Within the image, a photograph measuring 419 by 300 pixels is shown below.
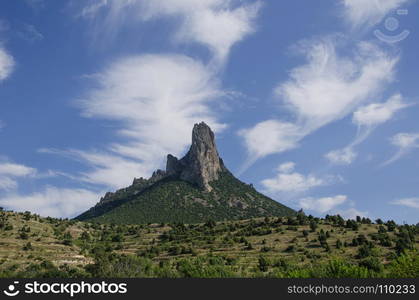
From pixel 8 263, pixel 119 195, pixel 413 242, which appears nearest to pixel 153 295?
pixel 8 263

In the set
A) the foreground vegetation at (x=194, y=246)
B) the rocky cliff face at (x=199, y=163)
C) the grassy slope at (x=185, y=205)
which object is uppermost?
the rocky cliff face at (x=199, y=163)

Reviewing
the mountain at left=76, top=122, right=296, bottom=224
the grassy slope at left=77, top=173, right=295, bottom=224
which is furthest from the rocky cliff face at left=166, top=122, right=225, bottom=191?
the grassy slope at left=77, top=173, right=295, bottom=224

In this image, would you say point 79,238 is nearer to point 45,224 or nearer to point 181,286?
point 45,224

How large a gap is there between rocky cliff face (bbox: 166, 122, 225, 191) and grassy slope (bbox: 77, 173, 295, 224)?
14.5 feet

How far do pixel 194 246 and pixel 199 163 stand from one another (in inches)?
3653

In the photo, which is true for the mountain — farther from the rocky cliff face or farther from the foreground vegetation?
the foreground vegetation

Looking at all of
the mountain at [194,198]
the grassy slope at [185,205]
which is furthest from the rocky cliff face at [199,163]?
the grassy slope at [185,205]

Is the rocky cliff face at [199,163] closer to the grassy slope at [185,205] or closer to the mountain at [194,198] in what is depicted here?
the mountain at [194,198]

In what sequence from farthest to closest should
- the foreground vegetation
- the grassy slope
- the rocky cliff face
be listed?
the rocky cliff face
the grassy slope
the foreground vegetation

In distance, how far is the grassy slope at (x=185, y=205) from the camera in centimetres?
15162

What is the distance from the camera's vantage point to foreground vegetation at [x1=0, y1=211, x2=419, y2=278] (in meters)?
61.0

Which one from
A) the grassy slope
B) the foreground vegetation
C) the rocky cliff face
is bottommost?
the foreground vegetation

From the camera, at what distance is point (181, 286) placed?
2375 cm

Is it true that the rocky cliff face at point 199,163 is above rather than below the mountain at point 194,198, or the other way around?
above
